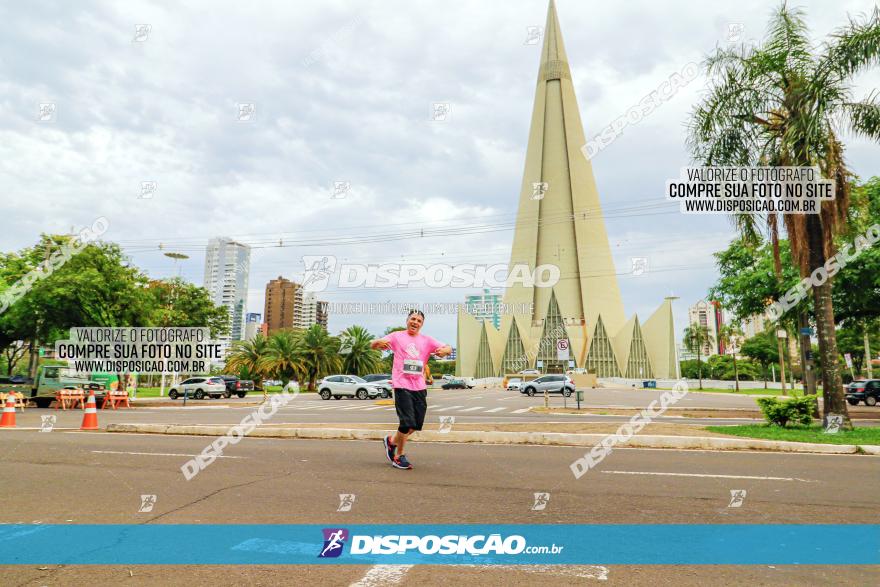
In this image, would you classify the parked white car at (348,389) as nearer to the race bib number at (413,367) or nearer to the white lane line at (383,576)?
the race bib number at (413,367)

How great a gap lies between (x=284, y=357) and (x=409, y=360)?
43.7 meters

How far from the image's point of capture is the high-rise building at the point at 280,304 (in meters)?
92.1

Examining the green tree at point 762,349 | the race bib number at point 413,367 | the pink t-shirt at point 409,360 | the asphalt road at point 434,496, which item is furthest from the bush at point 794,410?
the green tree at point 762,349

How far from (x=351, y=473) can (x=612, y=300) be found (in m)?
85.3

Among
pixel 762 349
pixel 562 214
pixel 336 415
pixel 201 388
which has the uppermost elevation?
pixel 562 214

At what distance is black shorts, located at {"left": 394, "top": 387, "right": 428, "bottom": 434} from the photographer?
6723mm

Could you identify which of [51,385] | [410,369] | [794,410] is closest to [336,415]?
[410,369]

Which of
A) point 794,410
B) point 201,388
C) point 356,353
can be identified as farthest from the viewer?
point 356,353

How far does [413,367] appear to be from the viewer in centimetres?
671

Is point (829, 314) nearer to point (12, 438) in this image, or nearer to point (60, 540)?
point (60, 540)

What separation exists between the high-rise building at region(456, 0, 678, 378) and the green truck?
66.7 metres

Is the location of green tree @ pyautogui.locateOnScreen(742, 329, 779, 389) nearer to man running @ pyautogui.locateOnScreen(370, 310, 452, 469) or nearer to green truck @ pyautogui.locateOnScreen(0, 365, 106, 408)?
green truck @ pyautogui.locateOnScreen(0, 365, 106, 408)

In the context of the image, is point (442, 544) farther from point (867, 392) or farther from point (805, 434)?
point (867, 392)

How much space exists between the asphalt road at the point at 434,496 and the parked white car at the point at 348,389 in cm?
2558
